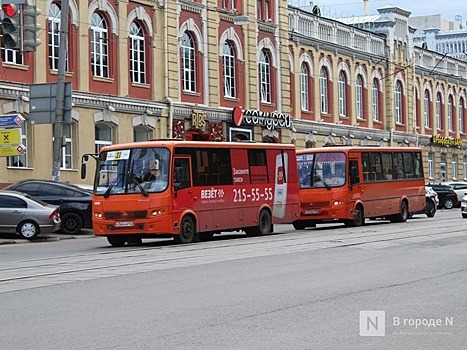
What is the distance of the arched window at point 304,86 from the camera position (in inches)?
2264

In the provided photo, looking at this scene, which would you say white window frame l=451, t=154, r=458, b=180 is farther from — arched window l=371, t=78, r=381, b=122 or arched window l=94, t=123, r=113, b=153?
arched window l=94, t=123, r=113, b=153

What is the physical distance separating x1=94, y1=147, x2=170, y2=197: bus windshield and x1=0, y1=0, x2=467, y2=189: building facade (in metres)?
9.43

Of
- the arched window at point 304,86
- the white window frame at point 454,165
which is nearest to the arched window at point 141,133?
the arched window at point 304,86

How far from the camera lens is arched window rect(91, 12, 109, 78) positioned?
1624 inches

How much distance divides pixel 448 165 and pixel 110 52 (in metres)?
40.3

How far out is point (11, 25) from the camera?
21.6 m

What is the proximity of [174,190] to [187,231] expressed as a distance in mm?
1286

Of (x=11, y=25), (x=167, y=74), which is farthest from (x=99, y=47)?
(x=11, y=25)

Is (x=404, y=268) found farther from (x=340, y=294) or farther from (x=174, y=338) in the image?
(x=174, y=338)

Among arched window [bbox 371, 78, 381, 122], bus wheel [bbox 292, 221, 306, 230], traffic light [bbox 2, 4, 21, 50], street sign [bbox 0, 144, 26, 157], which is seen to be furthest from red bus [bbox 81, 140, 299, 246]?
arched window [bbox 371, 78, 381, 122]

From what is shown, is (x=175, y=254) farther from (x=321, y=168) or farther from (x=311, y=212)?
(x=321, y=168)

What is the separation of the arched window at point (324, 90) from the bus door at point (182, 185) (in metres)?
33.7

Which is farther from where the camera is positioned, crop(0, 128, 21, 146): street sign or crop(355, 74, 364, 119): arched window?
crop(355, 74, 364, 119): arched window

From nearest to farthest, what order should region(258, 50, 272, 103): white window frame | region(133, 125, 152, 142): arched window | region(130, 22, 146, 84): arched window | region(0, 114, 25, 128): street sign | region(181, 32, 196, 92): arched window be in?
1. region(0, 114, 25, 128): street sign
2. region(130, 22, 146, 84): arched window
3. region(133, 125, 152, 142): arched window
4. region(181, 32, 196, 92): arched window
5. region(258, 50, 272, 103): white window frame
